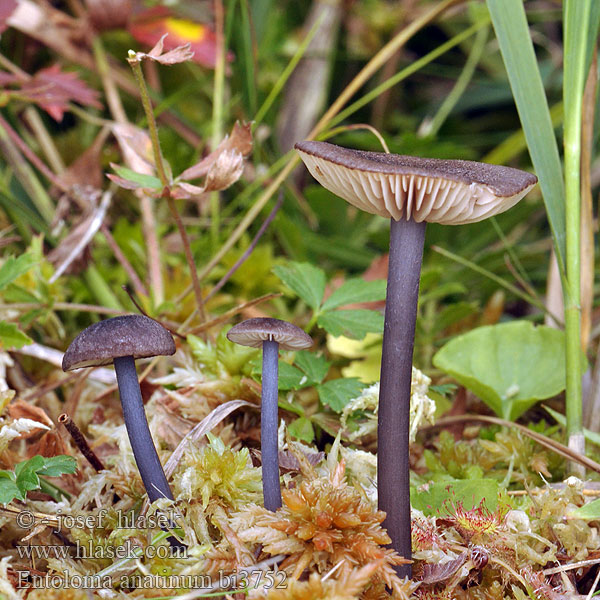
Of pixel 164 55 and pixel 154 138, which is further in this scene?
pixel 154 138

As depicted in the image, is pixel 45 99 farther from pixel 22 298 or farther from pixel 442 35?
pixel 442 35

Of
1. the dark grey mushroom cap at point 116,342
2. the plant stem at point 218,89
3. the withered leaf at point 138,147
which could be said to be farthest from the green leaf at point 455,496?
the plant stem at point 218,89

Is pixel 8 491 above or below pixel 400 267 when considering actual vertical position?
below

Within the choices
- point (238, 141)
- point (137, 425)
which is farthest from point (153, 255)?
point (137, 425)

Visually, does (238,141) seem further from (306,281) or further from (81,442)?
(81,442)

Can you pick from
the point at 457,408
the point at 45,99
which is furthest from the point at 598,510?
the point at 45,99

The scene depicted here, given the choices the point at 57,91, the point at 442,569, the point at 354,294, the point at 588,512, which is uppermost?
the point at 57,91

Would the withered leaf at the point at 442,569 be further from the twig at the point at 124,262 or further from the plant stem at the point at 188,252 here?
the twig at the point at 124,262
